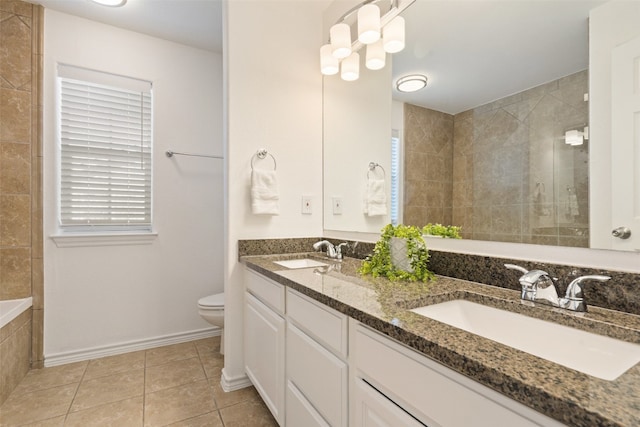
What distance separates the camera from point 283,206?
2.04 m

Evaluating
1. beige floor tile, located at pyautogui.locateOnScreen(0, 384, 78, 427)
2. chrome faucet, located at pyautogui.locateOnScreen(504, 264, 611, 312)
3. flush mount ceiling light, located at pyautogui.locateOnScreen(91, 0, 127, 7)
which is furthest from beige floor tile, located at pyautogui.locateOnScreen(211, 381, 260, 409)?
flush mount ceiling light, located at pyautogui.locateOnScreen(91, 0, 127, 7)

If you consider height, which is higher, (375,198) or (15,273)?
(375,198)

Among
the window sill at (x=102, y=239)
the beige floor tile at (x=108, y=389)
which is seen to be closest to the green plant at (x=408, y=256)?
the beige floor tile at (x=108, y=389)

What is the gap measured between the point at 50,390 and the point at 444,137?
264cm

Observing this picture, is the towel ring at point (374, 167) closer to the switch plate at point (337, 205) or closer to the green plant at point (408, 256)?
the switch plate at point (337, 205)

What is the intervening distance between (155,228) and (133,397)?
3.99 feet

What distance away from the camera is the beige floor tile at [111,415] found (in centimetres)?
160

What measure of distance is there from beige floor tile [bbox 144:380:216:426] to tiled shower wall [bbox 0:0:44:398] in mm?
1054

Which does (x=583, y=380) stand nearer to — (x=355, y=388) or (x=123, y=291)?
(x=355, y=388)

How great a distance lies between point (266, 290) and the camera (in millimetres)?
1541

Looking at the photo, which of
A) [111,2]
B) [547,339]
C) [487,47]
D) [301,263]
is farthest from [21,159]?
[547,339]

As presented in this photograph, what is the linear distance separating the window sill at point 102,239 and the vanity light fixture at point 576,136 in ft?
8.65

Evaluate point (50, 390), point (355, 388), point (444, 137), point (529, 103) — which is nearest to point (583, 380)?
point (355, 388)

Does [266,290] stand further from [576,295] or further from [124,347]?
[124,347]
